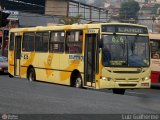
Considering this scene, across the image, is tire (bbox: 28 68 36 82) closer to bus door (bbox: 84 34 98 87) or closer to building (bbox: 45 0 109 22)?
bus door (bbox: 84 34 98 87)

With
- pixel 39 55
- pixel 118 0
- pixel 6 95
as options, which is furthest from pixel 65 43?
pixel 118 0

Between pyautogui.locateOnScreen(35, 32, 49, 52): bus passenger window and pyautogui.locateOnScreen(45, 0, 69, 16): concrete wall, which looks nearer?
pyautogui.locateOnScreen(35, 32, 49, 52): bus passenger window

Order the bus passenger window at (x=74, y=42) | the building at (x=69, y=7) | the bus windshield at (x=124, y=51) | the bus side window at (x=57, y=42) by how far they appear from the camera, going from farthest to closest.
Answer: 1. the building at (x=69, y=7)
2. the bus side window at (x=57, y=42)
3. the bus passenger window at (x=74, y=42)
4. the bus windshield at (x=124, y=51)

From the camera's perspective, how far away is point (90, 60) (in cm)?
2119

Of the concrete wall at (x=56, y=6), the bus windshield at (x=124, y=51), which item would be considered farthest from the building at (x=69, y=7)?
the bus windshield at (x=124, y=51)

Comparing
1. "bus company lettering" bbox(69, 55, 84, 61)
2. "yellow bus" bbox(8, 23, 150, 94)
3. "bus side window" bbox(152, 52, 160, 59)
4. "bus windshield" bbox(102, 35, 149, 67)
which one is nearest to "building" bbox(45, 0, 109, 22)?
"bus side window" bbox(152, 52, 160, 59)

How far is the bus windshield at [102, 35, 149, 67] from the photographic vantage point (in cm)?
2045

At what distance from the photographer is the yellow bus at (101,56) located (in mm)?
20469

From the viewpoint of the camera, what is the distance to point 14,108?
1144cm

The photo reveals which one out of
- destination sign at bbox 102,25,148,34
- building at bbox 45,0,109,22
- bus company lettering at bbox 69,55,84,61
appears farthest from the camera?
building at bbox 45,0,109,22

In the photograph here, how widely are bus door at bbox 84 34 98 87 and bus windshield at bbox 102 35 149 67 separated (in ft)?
1.89

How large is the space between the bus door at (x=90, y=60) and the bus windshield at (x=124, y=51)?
58 cm

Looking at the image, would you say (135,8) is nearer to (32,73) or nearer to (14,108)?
(32,73)

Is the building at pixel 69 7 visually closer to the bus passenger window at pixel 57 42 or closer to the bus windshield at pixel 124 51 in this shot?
the bus passenger window at pixel 57 42
